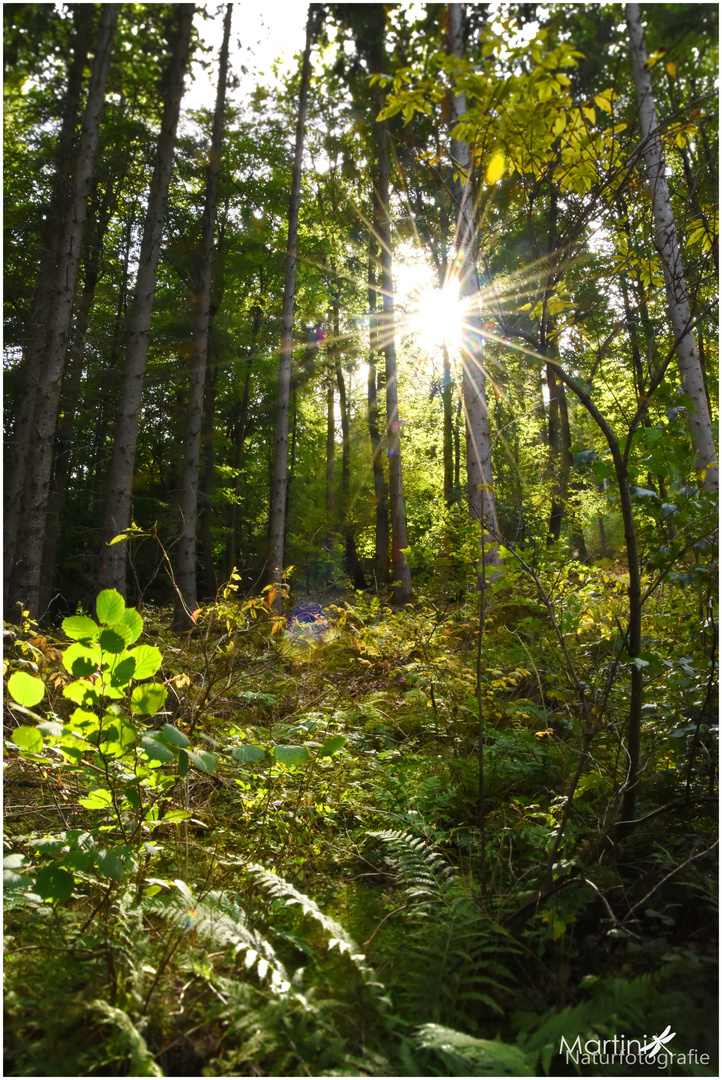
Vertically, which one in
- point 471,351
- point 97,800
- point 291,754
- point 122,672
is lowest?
point 97,800

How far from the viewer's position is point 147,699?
5.32 feet

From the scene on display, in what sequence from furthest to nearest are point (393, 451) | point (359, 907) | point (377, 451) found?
point (377, 451) < point (393, 451) < point (359, 907)

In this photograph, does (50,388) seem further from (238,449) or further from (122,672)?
(238,449)

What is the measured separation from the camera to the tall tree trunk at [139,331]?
7418 millimetres

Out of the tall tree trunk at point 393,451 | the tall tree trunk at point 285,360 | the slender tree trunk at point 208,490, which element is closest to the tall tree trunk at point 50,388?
the tall tree trunk at point 285,360

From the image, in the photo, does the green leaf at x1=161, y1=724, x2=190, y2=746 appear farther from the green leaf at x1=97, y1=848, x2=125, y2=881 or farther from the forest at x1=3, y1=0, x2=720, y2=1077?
the green leaf at x1=97, y1=848, x2=125, y2=881

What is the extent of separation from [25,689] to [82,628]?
207mm

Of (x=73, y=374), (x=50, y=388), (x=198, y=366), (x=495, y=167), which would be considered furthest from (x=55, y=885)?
(x=73, y=374)

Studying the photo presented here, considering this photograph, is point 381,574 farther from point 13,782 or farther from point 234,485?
point 13,782

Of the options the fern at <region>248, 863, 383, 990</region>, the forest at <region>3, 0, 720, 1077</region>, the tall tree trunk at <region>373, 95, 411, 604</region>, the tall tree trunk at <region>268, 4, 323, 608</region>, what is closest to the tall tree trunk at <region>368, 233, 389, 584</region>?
the tall tree trunk at <region>373, 95, 411, 604</region>

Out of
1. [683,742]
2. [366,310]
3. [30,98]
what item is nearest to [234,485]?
[366,310]

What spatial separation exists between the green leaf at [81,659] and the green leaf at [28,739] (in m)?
0.18

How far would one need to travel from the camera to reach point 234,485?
60.7 ft

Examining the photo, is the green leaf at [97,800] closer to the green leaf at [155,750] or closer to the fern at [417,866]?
the green leaf at [155,750]
